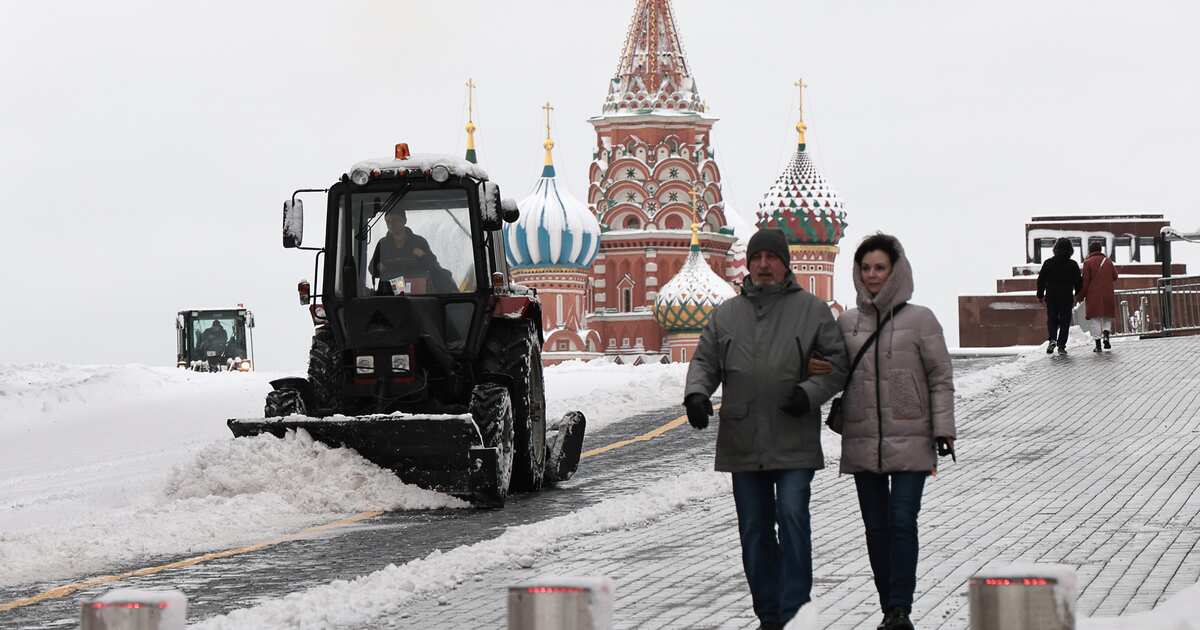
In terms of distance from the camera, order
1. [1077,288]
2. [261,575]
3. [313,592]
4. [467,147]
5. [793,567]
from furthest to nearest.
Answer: [467,147], [1077,288], [261,575], [313,592], [793,567]

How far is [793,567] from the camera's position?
9.13 metres

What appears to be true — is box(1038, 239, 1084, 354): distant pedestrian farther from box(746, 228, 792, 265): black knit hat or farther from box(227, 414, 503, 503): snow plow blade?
box(746, 228, 792, 265): black knit hat

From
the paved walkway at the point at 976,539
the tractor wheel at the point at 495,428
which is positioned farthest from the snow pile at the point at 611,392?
the tractor wheel at the point at 495,428

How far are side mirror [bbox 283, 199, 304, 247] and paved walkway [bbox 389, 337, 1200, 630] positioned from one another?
143 inches

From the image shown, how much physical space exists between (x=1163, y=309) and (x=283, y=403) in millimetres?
27400

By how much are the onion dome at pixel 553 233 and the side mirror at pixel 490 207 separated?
315 ft

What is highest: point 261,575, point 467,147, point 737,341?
point 467,147

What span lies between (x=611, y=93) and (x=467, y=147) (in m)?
10.3

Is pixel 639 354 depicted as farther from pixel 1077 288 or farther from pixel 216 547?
pixel 216 547

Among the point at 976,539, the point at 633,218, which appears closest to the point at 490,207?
the point at 976,539

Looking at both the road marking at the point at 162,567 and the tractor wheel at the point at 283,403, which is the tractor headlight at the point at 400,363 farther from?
the road marking at the point at 162,567

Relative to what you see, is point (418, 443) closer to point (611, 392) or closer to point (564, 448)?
point (564, 448)

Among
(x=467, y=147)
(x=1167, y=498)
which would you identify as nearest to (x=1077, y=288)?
(x=1167, y=498)

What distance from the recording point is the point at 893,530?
30.2ft
